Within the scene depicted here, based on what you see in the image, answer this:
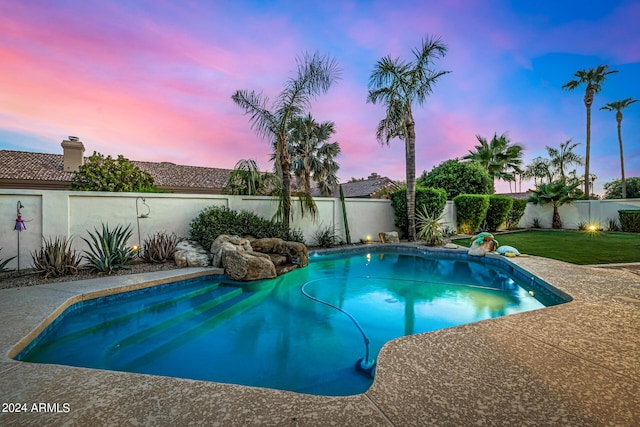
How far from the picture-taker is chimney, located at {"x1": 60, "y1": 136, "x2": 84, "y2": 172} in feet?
45.5

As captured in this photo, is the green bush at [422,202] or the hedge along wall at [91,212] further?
the green bush at [422,202]

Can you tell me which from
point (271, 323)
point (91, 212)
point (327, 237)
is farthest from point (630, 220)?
point (91, 212)

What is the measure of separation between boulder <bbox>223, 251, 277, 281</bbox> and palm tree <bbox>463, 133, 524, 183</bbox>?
62.0 feet

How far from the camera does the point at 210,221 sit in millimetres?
7332

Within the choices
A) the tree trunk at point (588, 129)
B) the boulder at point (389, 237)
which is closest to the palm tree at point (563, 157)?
the tree trunk at point (588, 129)

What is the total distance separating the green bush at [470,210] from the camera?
12734 millimetres

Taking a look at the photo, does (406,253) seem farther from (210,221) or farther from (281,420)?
(281,420)

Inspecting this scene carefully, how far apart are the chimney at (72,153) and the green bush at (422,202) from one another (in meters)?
16.2

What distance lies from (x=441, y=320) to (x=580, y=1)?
10.5 m

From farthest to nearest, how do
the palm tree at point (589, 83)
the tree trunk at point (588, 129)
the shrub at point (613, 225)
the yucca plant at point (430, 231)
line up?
the tree trunk at point (588, 129), the palm tree at point (589, 83), the shrub at point (613, 225), the yucca plant at point (430, 231)

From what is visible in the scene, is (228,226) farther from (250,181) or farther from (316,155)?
(316,155)

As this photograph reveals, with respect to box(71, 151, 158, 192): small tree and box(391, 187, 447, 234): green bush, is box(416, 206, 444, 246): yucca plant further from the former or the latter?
box(71, 151, 158, 192): small tree

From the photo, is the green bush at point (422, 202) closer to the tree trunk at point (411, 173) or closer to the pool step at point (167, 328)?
the tree trunk at point (411, 173)

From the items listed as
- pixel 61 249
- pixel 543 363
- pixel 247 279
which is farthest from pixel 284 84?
pixel 543 363
